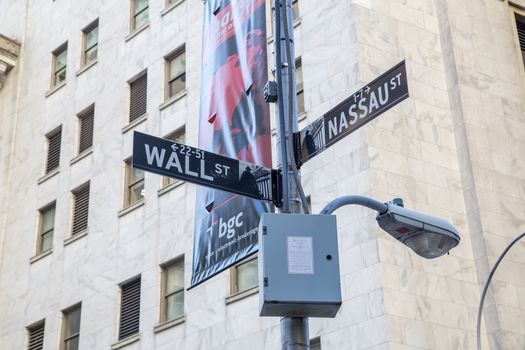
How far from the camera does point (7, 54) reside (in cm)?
3766

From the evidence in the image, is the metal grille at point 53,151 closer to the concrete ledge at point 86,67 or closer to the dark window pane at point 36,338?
the concrete ledge at point 86,67

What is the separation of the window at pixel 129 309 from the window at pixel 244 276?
3957 millimetres

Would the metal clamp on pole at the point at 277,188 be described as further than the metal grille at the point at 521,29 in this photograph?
No

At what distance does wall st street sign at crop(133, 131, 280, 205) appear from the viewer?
27.0 ft

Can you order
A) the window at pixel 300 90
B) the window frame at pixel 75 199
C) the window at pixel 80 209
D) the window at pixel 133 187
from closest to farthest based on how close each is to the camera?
the window at pixel 300 90 < the window at pixel 133 187 < the window frame at pixel 75 199 < the window at pixel 80 209

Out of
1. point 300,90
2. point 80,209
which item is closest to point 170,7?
point 80,209

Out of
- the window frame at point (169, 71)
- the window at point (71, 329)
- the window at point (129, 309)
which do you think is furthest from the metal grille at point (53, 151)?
the window at point (129, 309)

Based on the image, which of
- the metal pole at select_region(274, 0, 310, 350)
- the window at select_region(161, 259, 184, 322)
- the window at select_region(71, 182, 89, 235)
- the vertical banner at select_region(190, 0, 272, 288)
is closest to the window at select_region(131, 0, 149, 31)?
the window at select_region(71, 182, 89, 235)

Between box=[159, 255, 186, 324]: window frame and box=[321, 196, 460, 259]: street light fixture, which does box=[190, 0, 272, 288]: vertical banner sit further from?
box=[159, 255, 186, 324]: window frame

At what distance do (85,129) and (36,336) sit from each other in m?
Answer: 7.18

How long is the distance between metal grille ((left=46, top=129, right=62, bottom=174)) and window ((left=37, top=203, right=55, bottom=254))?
151 centimetres

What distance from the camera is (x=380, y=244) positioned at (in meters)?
20.8

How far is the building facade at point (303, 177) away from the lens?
21.4 metres

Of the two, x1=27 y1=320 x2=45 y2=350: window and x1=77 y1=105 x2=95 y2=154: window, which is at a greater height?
x1=77 y1=105 x2=95 y2=154: window
